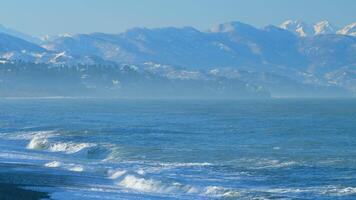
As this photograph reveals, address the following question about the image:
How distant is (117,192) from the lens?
49.5m

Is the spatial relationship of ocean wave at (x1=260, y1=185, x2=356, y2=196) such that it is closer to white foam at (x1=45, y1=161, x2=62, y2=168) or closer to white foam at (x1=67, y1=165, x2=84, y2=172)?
white foam at (x1=67, y1=165, x2=84, y2=172)

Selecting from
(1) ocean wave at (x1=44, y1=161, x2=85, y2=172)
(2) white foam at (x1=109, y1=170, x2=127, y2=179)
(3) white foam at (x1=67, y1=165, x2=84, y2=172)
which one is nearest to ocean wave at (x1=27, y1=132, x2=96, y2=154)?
(1) ocean wave at (x1=44, y1=161, x2=85, y2=172)

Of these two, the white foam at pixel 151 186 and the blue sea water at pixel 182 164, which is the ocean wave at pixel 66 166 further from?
the white foam at pixel 151 186

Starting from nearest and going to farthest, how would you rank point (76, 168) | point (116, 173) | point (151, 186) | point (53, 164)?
point (151, 186) → point (116, 173) → point (76, 168) → point (53, 164)

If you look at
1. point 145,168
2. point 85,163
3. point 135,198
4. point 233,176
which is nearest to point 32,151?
point 85,163

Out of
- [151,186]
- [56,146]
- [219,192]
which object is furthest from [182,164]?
[56,146]

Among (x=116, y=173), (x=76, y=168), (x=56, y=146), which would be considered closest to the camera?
(x=116, y=173)

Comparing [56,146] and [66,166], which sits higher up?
[56,146]

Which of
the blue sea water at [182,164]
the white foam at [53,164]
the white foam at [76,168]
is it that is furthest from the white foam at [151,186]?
the white foam at [53,164]

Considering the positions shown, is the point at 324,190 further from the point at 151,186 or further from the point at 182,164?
the point at 182,164

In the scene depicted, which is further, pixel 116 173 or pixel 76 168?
pixel 76 168

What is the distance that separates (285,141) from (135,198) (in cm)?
5049

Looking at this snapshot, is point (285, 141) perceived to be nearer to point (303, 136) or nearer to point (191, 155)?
point (303, 136)

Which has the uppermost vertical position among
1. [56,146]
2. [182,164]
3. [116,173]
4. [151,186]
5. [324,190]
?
[56,146]
